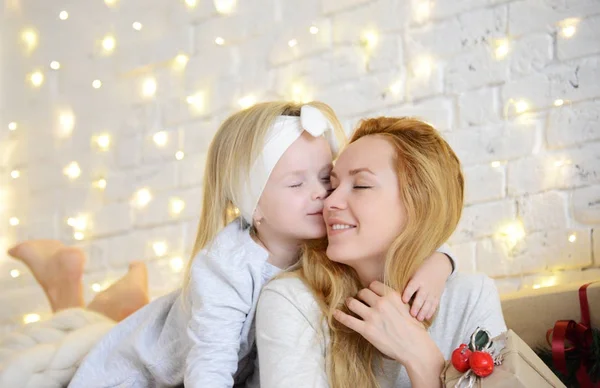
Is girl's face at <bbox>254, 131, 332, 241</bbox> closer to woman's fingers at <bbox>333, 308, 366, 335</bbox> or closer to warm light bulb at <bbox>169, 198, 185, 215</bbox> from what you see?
woman's fingers at <bbox>333, 308, 366, 335</bbox>

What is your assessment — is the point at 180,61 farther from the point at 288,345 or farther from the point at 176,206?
the point at 288,345

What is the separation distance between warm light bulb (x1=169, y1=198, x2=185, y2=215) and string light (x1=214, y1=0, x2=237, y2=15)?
0.74 metres

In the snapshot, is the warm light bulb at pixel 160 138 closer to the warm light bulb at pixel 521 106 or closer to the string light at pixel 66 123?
the string light at pixel 66 123

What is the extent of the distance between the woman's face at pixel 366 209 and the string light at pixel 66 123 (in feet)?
6.44

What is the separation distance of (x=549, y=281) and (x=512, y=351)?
108cm

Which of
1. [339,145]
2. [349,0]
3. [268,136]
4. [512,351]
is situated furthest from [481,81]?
[512,351]

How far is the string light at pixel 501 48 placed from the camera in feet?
7.04

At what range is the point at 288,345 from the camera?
1.28 meters

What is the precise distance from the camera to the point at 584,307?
1595mm

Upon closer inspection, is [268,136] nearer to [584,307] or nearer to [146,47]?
[584,307]

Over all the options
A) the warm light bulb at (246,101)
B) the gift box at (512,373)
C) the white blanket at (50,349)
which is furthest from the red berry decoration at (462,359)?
the warm light bulb at (246,101)

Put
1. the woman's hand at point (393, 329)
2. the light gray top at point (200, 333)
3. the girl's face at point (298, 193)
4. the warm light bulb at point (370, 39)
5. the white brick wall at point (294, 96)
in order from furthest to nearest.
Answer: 1. the warm light bulb at point (370, 39)
2. the white brick wall at point (294, 96)
3. the girl's face at point (298, 193)
4. the light gray top at point (200, 333)
5. the woman's hand at point (393, 329)

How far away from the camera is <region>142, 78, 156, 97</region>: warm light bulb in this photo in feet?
9.41

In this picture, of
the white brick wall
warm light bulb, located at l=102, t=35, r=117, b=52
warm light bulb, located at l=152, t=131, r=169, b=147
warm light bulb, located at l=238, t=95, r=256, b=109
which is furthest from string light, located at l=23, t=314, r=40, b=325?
warm light bulb, located at l=238, t=95, r=256, b=109
